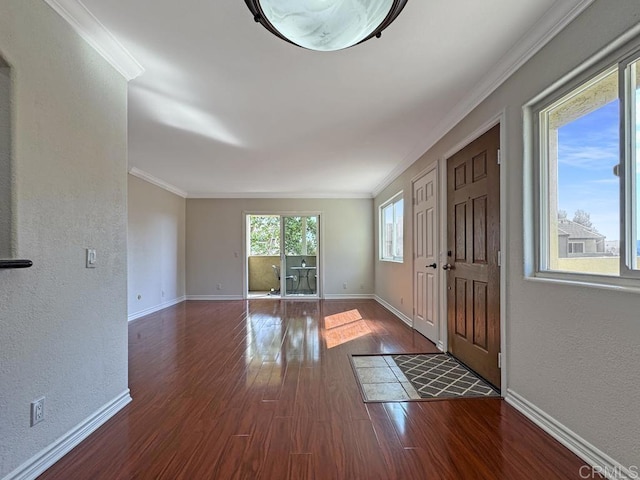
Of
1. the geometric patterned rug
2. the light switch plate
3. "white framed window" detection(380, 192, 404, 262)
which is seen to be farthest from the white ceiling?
the geometric patterned rug

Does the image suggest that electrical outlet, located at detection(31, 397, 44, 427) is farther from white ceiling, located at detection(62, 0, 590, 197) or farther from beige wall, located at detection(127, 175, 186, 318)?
beige wall, located at detection(127, 175, 186, 318)

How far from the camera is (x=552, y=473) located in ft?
4.99

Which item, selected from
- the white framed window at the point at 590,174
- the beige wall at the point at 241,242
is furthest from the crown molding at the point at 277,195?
the white framed window at the point at 590,174

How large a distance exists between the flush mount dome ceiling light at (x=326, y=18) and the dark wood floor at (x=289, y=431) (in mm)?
1934

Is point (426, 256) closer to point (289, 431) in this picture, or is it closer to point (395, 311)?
point (395, 311)

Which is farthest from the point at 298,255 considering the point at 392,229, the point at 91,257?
the point at 91,257

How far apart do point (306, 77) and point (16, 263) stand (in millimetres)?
2059

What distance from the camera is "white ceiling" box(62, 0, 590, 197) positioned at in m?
1.80

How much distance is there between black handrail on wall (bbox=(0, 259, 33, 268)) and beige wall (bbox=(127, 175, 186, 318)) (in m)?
3.80

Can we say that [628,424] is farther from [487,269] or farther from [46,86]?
[46,86]

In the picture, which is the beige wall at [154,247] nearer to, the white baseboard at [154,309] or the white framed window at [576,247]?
the white baseboard at [154,309]

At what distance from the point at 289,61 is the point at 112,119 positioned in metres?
1.26

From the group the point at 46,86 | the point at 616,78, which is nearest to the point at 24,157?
the point at 46,86

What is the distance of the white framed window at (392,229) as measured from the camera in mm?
5371
